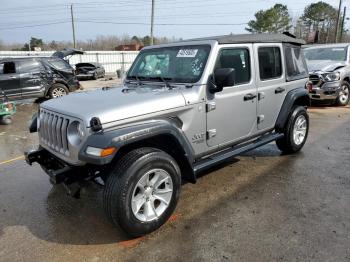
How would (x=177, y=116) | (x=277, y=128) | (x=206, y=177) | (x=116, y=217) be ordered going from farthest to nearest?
1. (x=277, y=128)
2. (x=206, y=177)
3. (x=177, y=116)
4. (x=116, y=217)

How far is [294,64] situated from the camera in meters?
5.43

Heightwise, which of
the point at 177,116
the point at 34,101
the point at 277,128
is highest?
the point at 177,116

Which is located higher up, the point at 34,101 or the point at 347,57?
the point at 347,57

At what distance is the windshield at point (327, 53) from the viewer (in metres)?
10.7

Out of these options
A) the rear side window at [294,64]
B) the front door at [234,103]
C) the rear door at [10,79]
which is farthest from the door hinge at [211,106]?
the rear door at [10,79]

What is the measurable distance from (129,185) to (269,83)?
2770mm

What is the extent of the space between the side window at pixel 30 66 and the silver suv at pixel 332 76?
9.08 meters

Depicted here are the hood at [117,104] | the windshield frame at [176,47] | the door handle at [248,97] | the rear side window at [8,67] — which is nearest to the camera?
the hood at [117,104]

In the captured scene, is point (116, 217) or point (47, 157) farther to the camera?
point (47, 157)

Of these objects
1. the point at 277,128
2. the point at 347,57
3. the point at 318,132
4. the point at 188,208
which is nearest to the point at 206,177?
the point at 188,208

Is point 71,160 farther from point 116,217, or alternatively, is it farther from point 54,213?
point 54,213

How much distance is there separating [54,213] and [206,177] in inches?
82.7

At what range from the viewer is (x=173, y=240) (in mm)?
3246

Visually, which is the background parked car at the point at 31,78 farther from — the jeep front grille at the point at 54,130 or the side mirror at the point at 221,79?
the side mirror at the point at 221,79
